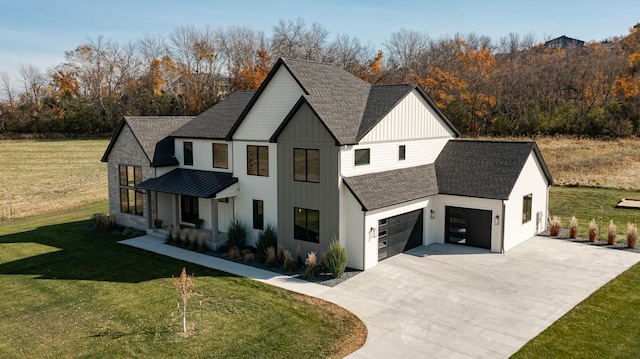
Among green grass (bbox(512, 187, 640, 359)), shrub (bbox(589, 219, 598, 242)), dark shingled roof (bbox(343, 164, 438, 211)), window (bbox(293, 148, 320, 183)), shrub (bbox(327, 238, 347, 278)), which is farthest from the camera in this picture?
shrub (bbox(589, 219, 598, 242))

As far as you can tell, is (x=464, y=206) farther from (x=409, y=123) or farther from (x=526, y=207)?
(x=409, y=123)

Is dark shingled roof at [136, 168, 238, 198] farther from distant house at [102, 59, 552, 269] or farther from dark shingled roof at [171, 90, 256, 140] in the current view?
dark shingled roof at [171, 90, 256, 140]

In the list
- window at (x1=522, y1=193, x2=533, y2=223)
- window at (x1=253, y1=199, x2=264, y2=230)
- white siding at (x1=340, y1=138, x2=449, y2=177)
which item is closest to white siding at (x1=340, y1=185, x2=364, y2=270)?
white siding at (x1=340, y1=138, x2=449, y2=177)

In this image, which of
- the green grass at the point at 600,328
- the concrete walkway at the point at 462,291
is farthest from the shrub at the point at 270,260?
the green grass at the point at 600,328

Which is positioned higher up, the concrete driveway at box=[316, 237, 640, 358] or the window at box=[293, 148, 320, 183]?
the window at box=[293, 148, 320, 183]

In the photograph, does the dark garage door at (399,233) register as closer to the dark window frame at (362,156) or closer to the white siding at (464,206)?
the white siding at (464,206)

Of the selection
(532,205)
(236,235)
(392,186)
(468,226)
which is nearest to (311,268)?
(392,186)
